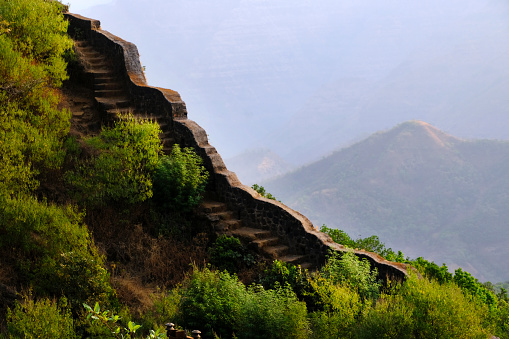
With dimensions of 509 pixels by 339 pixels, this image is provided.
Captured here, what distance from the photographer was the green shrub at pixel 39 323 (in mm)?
9477

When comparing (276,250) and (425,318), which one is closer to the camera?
(425,318)

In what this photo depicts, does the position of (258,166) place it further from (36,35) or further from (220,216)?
(220,216)

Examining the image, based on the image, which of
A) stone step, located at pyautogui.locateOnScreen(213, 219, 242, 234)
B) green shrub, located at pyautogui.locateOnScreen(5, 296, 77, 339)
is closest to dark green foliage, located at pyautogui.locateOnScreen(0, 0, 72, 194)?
green shrub, located at pyautogui.locateOnScreen(5, 296, 77, 339)

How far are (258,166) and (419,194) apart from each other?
51.6 metres

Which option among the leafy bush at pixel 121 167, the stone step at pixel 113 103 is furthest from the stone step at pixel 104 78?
the leafy bush at pixel 121 167

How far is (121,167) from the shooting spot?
14.6 m

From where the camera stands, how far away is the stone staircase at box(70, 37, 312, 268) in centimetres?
1415

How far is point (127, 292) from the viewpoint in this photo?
12.1 metres

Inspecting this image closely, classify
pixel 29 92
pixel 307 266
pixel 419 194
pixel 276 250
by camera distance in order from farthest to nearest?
pixel 419 194 → pixel 29 92 → pixel 276 250 → pixel 307 266

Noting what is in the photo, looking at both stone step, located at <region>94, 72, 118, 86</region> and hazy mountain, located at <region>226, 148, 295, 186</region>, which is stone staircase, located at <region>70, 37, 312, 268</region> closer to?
stone step, located at <region>94, 72, 118, 86</region>

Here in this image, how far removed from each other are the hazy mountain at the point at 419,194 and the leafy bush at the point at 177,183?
78.3 metres

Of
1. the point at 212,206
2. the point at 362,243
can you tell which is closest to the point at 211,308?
the point at 212,206

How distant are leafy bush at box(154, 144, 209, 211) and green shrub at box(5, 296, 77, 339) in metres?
5.24

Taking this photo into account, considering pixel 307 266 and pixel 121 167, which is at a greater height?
pixel 121 167
